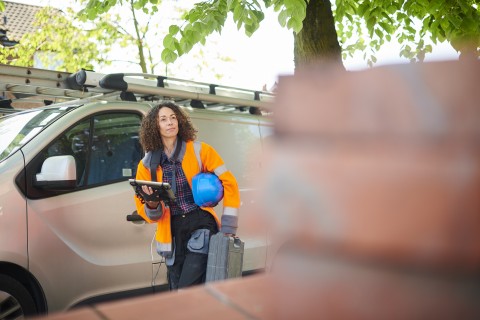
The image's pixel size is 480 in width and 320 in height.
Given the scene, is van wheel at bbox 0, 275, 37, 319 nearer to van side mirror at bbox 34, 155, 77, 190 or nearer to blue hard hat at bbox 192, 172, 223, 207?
van side mirror at bbox 34, 155, 77, 190

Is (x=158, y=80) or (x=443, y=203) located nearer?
(x=443, y=203)

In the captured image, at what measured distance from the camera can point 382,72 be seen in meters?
0.65

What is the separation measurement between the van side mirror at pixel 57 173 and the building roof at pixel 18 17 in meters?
25.7

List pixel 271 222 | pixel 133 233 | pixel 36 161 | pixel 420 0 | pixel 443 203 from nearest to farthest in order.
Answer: pixel 443 203 < pixel 271 222 < pixel 36 161 < pixel 133 233 < pixel 420 0

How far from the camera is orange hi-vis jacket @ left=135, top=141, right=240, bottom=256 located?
154 inches

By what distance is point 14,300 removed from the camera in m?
3.97

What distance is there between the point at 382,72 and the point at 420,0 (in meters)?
6.05

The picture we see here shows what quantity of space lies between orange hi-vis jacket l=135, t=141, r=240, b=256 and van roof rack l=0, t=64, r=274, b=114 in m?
0.89

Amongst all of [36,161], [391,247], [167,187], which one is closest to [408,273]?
[391,247]

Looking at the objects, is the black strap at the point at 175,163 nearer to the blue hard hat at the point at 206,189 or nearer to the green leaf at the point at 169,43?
the blue hard hat at the point at 206,189

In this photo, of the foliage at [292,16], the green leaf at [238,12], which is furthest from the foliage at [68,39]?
the green leaf at [238,12]

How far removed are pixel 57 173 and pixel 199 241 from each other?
1.14 m

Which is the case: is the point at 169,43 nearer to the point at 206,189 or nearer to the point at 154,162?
the point at 154,162

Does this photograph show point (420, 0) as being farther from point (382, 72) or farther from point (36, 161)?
point (382, 72)
